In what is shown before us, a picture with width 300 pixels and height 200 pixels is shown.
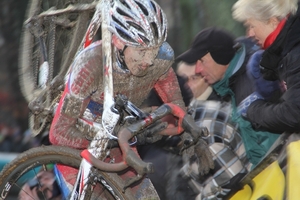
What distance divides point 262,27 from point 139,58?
0.88 m

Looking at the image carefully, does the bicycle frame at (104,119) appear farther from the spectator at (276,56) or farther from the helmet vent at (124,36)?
the spectator at (276,56)

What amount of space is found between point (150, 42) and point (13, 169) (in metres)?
1.23

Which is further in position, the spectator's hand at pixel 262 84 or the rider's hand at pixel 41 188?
the rider's hand at pixel 41 188

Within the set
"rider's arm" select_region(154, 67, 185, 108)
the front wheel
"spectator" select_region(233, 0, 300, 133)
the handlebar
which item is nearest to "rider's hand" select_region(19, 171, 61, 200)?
the front wheel

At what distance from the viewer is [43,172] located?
5.61 metres

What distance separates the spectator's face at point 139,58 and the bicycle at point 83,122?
0.14 meters

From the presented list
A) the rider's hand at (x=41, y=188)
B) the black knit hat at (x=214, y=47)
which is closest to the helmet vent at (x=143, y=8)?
the black knit hat at (x=214, y=47)

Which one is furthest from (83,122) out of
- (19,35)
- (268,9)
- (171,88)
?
(19,35)

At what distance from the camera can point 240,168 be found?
221 inches

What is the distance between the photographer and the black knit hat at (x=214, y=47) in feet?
19.6

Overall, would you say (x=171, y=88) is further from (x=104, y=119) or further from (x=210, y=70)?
(x=210, y=70)

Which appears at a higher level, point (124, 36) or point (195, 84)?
point (124, 36)

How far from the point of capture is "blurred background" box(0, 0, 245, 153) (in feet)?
27.3

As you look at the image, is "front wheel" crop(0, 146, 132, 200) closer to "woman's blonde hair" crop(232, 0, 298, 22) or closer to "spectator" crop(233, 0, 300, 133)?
"spectator" crop(233, 0, 300, 133)
